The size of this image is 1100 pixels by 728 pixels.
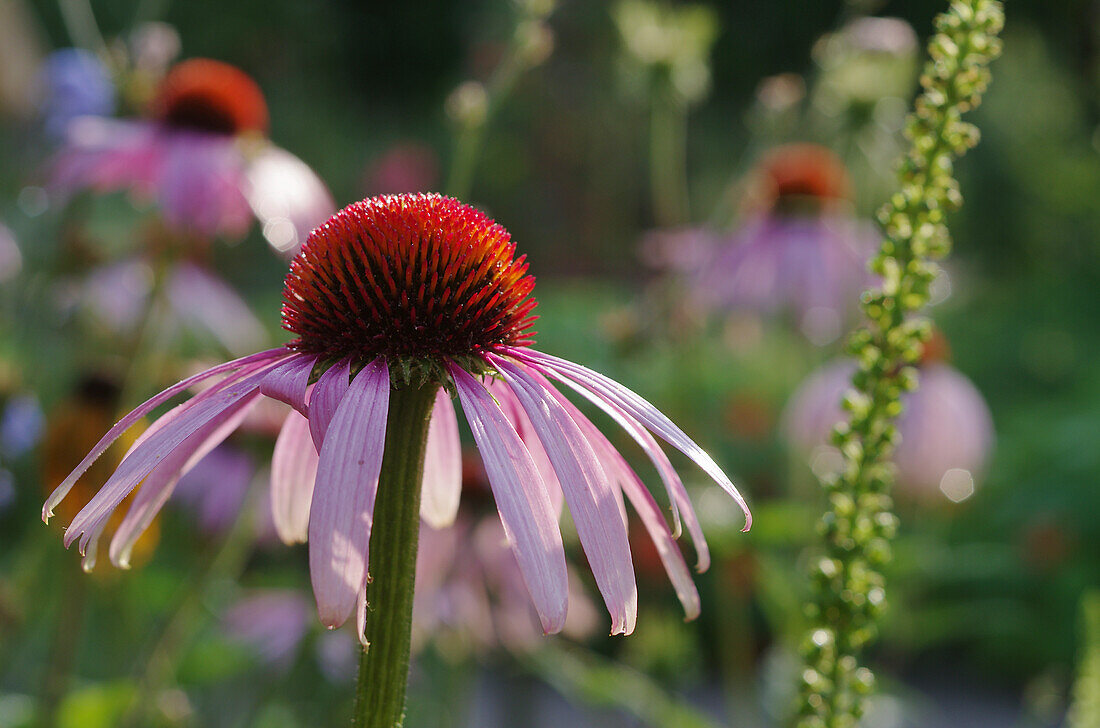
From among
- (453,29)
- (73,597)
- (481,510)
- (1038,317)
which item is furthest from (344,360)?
(453,29)

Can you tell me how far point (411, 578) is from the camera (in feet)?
1.76

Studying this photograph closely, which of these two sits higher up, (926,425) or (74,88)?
(74,88)

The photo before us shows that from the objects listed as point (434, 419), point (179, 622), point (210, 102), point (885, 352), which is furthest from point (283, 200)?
point (885, 352)

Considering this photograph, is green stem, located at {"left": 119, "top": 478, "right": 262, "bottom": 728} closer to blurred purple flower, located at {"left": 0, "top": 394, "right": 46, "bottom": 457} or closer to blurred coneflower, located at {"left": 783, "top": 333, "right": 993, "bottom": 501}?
blurred purple flower, located at {"left": 0, "top": 394, "right": 46, "bottom": 457}

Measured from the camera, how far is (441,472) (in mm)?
716

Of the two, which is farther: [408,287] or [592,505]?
[408,287]

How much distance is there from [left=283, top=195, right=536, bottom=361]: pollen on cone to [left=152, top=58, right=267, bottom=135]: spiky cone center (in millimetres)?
1015

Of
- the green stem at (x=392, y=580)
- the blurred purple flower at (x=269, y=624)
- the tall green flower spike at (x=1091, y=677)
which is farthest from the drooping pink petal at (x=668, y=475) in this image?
the blurred purple flower at (x=269, y=624)

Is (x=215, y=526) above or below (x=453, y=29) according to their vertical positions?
below

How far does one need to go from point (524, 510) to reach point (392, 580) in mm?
82

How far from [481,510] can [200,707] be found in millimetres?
688

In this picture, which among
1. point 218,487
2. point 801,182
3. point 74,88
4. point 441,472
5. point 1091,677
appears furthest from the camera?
point 801,182

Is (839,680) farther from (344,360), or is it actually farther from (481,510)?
(481,510)

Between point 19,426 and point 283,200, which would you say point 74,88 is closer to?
point 283,200
